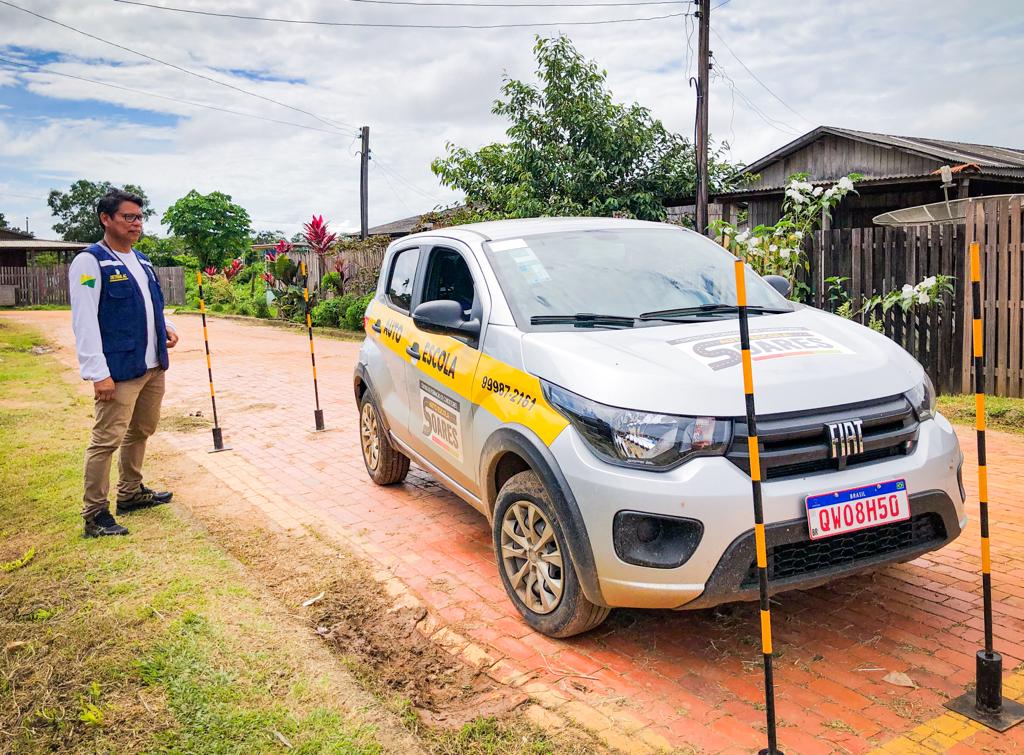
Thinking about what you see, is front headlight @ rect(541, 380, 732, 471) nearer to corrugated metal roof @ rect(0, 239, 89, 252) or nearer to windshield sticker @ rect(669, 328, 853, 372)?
windshield sticker @ rect(669, 328, 853, 372)

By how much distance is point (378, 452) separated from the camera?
242 inches

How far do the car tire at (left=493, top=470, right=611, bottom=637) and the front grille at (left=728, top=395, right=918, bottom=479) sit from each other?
0.87m

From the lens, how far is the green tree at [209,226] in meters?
48.9

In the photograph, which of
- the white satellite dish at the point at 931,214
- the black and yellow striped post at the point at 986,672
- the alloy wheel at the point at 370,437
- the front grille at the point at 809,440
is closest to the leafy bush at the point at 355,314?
the white satellite dish at the point at 931,214

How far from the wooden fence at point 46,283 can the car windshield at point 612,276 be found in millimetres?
34756

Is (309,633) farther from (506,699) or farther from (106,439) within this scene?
(106,439)

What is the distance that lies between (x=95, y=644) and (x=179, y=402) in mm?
7231

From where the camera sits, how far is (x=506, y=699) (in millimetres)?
3227

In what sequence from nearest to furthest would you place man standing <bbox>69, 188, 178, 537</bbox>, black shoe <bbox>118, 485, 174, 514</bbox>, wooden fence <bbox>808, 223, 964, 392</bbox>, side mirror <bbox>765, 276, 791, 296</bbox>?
1. side mirror <bbox>765, 276, 791, 296</bbox>
2. man standing <bbox>69, 188, 178, 537</bbox>
3. black shoe <bbox>118, 485, 174, 514</bbox>
4. wooden fence <bbox>808, 223, 964, 392</bbox>

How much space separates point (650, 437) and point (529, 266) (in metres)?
1.53

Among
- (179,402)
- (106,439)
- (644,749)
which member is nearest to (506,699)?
(644,749)

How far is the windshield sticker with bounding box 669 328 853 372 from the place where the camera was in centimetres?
344

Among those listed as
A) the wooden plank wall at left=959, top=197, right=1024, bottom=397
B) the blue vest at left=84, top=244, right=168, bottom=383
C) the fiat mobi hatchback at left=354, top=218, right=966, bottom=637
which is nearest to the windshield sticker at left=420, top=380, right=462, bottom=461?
the fiat mobi hatchback at left=354, top=218, right=966, bottom=637

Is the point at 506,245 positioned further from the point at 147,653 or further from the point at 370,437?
the point at 147,653
